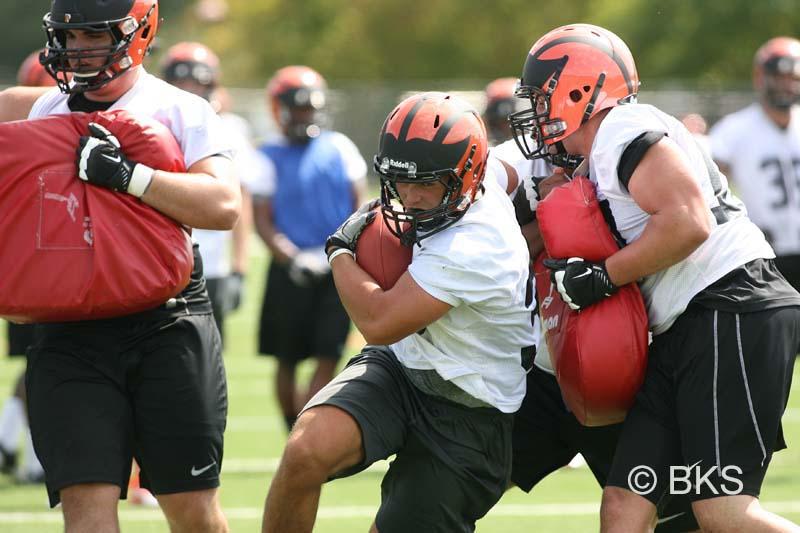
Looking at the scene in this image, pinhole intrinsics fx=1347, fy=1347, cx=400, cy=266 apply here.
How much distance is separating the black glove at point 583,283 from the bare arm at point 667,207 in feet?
0.41

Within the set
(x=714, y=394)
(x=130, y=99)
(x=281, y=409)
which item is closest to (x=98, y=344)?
(x=130, y=99)

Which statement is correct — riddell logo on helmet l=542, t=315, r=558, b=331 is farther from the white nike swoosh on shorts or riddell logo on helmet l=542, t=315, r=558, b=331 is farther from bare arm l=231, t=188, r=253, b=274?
bare arm l=231, t=188, r=253, b=274

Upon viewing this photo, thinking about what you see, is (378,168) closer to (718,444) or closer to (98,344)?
(98,344)

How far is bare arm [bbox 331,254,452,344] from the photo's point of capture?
13.6 feet

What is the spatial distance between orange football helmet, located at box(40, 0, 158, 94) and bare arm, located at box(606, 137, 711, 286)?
1699mm

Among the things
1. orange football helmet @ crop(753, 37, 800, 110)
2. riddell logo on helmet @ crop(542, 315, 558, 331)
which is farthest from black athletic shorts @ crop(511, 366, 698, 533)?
orange football helmet @ crop(753, 37, 800, 110)

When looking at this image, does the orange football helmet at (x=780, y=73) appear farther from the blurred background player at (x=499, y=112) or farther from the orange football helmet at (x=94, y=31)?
the orange football helmet at (x=94, y=31)

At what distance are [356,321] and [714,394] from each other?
117cm

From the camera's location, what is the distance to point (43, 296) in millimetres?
4195

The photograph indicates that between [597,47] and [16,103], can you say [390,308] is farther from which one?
[16,103]

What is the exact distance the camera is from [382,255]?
4.37 meters

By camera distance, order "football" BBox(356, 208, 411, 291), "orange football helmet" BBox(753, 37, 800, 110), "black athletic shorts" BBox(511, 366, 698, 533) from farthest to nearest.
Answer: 1. "orange football helmet" BBox(753, 37, 800, 110)
2. "black athletic shorts" BBox(511, 366, 698, 533)
3. "football" BBox(356, 208, 411, 291)

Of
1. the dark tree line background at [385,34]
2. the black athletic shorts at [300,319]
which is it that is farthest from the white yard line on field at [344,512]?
the dark tree line background at [385,34]

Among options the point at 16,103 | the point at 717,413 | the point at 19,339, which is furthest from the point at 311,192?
the point at 717,413
